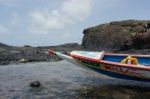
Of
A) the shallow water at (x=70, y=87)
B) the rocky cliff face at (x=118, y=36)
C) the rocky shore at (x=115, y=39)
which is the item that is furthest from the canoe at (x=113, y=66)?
the rocky cliff face at (x=118, y=36)

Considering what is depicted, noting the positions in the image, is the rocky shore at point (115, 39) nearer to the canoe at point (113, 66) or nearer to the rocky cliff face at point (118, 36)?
the rocky cliff face at point (118, 36)

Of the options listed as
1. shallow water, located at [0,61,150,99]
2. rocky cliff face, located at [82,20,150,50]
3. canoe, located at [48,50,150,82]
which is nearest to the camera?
shallow water, located at [0,61,150,99]

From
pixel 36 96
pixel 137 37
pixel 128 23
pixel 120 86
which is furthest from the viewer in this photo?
pixel 128 23

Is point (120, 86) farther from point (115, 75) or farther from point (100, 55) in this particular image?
point (100, 55)

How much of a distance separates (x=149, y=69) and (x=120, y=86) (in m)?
2.42

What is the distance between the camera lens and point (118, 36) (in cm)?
4606

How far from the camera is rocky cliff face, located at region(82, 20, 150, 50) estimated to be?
140ft

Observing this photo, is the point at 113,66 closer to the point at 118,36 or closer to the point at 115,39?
the point at 118,36

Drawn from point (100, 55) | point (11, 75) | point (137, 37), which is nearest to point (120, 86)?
point (100, 55)

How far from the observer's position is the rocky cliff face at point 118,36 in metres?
42.6

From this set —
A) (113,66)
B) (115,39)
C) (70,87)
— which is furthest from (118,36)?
(70,87)

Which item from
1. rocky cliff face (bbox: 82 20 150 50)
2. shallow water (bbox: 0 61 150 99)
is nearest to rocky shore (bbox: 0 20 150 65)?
rocky cliff face (bbox: 82 20 150 50)

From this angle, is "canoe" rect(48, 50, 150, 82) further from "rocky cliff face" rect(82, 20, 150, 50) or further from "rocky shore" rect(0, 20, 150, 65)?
"rocky cliff face" rect(82, 20, 150, 50)

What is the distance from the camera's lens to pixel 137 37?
42625 millimetres
